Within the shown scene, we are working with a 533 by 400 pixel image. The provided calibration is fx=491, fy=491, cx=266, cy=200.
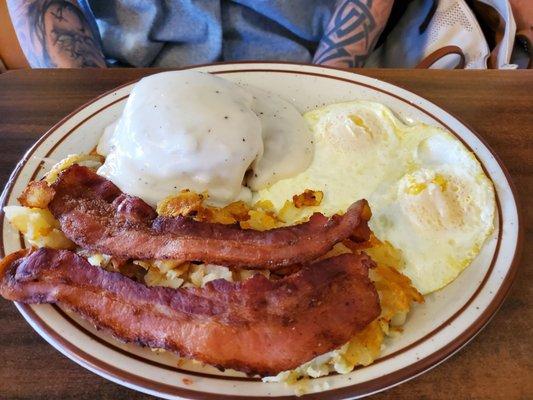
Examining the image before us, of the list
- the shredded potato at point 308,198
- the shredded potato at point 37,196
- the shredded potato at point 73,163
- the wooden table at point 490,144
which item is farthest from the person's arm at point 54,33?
the shredded potato at point 308,198

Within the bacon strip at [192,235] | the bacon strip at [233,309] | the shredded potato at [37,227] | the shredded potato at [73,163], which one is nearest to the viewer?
the bacon strip at [233,309]

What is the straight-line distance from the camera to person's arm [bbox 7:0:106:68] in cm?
221

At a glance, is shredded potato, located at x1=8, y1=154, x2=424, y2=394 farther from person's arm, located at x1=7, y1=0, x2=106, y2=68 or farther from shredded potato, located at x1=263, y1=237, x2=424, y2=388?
person's arm, located at x1=7, y1=0, x2=106, y2=68

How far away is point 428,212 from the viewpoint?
1.52 metres

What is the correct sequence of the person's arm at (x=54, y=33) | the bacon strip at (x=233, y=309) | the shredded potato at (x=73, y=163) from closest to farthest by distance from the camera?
the bacon strip at (x=233, y=309) → the shredded potato at (x=73, y=163) → the person's arm at (x=54, y=33)

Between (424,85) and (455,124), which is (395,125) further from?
(424,85)

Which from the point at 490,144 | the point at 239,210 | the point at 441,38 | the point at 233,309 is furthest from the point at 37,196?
the point at 441,38

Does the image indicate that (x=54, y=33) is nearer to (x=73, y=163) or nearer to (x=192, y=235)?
(x=73, y=163)

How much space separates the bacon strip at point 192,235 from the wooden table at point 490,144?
305mm

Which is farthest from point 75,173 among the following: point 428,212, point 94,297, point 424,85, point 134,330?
point 424,85

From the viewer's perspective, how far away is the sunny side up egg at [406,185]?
1463 mm

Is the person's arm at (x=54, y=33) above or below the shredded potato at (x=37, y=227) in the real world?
above

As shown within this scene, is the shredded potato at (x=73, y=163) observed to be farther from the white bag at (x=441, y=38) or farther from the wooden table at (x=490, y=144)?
the white bag at (x=441, y=38)

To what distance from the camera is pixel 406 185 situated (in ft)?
5.23
